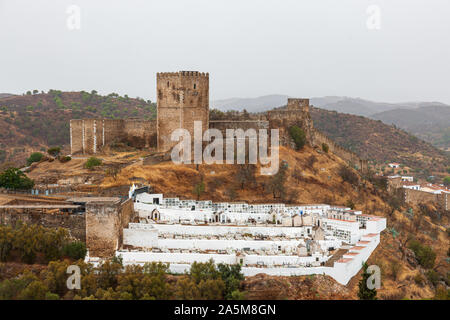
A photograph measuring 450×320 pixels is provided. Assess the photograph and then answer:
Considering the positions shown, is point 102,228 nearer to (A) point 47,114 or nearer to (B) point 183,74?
(B) point 183,74

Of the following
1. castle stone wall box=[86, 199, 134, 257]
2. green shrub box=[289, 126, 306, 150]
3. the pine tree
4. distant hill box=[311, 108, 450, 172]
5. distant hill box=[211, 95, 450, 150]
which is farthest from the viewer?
distant hill box=[211, 95, 450, 150]

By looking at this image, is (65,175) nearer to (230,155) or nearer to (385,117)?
(230,155)

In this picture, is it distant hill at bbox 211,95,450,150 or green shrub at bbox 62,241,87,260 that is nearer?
green shrub at bbox 62,241,87,260

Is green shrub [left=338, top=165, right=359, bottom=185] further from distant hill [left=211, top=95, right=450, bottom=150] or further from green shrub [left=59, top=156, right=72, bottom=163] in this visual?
distant hill [left=211, top=95, right=450, bottom=150]

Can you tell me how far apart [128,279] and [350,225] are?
983cm

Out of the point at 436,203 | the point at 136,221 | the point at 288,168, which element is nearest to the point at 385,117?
the point at 436,203

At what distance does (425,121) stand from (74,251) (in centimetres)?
15174

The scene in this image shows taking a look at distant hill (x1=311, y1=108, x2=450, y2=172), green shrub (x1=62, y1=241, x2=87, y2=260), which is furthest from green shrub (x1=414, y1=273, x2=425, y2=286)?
distant hill (x1=311, y1=108, x2=450, y2=172)

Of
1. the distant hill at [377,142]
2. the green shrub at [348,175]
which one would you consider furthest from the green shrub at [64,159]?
the distant hill at [377,142]

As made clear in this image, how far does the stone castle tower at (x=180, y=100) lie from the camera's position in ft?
83.1

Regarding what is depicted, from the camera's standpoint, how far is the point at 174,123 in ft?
83.5

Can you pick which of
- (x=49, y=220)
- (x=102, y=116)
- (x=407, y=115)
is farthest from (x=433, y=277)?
(x=407, y=115)

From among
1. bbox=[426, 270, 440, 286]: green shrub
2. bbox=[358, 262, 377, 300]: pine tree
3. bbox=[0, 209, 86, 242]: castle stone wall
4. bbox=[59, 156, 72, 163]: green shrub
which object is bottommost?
bbox=[426, 270, 440, 286]: green shrub

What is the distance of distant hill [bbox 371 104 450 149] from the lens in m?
113
